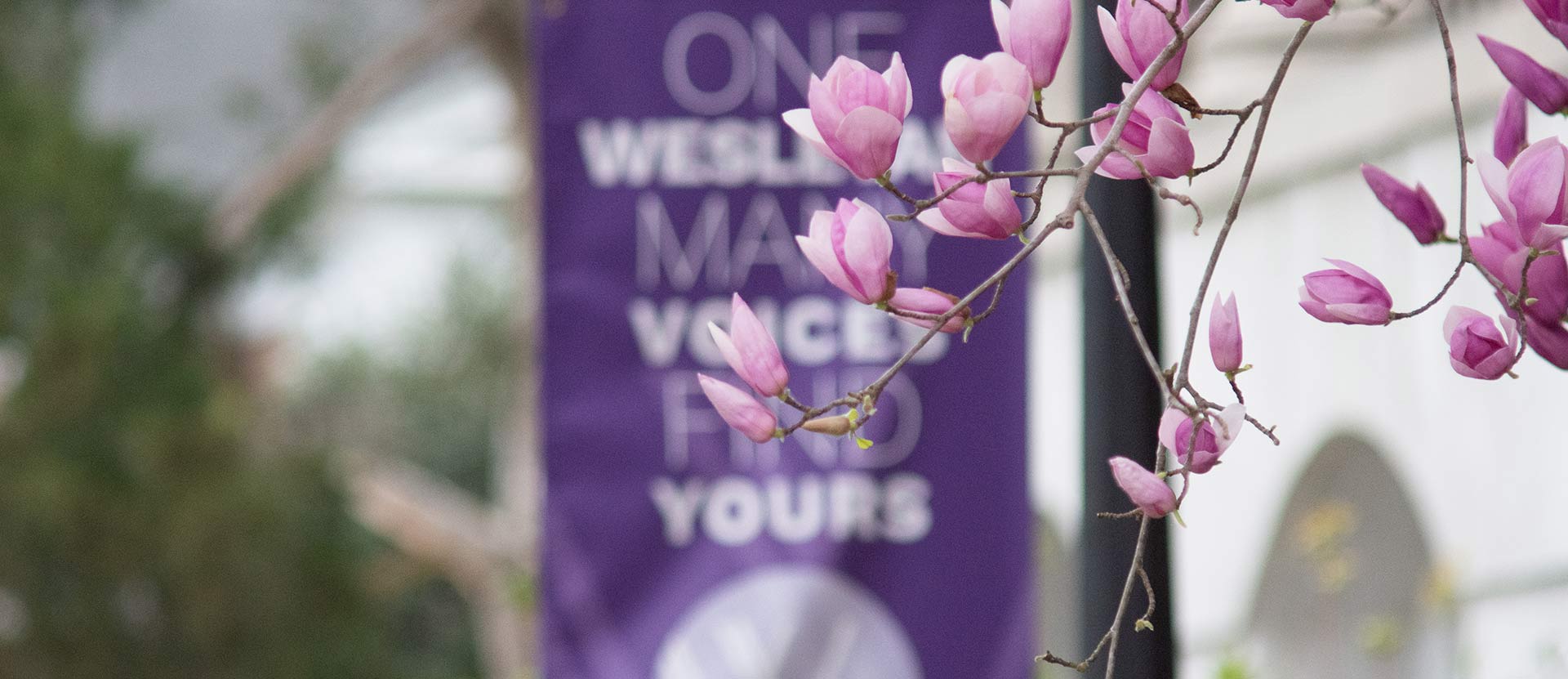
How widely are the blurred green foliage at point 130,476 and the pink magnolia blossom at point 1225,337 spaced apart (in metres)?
5.96

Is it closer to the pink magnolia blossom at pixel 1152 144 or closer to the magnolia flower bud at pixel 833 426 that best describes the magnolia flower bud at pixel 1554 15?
the pink magnolia blossom at pixel 1152 144

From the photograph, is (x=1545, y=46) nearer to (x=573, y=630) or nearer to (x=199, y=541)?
(x=573, y=630)

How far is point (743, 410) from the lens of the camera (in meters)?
0.76

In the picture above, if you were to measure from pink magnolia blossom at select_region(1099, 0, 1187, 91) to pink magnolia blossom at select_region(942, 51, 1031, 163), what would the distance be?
0.30 ft

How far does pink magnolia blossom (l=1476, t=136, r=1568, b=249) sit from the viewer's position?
28.7 inches

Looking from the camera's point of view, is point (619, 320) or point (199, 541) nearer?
point (619, 320)

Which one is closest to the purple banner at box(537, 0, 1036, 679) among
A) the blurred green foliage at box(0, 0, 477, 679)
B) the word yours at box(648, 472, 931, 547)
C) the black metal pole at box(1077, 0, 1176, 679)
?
the word yours at box(648, 472, 931, 547)

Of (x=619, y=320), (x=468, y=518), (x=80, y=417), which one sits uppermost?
(x=619, y=320)

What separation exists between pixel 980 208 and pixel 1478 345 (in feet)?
0.72

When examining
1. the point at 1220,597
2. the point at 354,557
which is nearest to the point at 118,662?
the point at 354,557

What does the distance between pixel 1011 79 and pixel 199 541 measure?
19.9 feet

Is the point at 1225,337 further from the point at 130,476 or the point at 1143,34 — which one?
the point at 130,476

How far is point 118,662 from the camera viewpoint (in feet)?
20.8

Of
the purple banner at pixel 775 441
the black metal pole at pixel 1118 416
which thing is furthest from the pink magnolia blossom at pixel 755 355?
the purple banner at pixel 775 441
